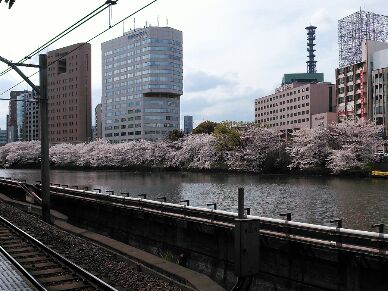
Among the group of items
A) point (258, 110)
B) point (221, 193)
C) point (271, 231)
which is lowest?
point (221, 193)

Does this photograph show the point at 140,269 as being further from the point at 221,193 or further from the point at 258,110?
the point at 258,110

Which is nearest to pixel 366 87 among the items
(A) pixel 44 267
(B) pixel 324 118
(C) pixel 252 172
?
(B) pixel 324 118

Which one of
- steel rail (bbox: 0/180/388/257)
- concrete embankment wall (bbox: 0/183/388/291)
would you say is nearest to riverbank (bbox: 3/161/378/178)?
concrete embankment wall (bbox: 0/183/388/291)

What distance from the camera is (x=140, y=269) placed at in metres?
13.5

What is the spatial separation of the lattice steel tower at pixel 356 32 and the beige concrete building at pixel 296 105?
12.5 meters

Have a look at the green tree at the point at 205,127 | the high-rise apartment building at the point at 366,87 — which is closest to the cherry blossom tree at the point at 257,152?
the high-rise apartment building at the point at 366,87

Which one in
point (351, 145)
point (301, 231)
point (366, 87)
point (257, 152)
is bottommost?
point (257, 152)

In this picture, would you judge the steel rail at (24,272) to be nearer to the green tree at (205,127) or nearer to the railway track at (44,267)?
the railway track at (44,267)

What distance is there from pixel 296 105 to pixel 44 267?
162 m

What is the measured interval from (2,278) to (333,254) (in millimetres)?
9025

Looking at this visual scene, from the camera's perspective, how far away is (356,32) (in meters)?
158

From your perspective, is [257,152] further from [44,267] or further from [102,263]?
[44,267]

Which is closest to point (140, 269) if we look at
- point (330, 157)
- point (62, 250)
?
point (62, 250)

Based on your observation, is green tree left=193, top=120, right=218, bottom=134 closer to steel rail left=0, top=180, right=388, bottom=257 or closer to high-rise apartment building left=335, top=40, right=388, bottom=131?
high-rise apartment building left=335, top=40, right=388, bottom=131
